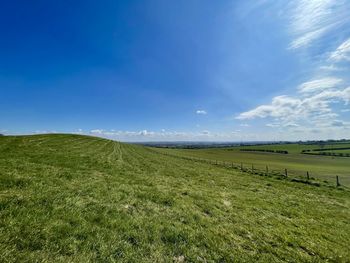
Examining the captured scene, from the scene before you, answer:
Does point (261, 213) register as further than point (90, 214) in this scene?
Yes

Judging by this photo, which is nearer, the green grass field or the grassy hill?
the grassy hill

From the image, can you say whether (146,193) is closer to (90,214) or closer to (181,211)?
(181,211)

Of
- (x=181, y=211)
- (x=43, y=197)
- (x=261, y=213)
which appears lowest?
(x=261, y=213)

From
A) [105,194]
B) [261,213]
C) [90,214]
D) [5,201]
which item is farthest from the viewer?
[261,213]

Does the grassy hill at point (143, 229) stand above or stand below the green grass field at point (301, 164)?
above

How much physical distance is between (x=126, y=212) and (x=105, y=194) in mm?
2263

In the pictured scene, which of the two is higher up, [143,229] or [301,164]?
[143,229]

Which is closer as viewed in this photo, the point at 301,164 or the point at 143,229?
the point at 143,229

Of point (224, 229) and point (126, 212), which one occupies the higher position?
point (126, 212)

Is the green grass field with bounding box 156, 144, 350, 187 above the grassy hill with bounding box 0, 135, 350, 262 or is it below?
below

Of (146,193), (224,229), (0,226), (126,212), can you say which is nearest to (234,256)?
(224,229)

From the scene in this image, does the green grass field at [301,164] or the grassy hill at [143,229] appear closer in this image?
the grassy hill at [143,229]

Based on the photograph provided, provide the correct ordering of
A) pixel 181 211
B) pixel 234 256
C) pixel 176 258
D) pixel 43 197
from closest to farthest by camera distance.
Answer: pixel 176 258
pixel 234 256
pixel 43 197
pixel 181 211

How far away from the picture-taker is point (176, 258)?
16.9ft
